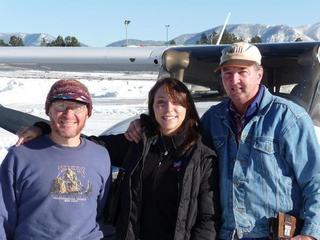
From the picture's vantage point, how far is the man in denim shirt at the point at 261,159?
264 cm

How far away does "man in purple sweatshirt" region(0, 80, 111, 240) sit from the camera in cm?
261

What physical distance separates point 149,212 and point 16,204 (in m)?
0.66

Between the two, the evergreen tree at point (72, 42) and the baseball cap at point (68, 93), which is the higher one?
the baseball cap at point (68, 93)

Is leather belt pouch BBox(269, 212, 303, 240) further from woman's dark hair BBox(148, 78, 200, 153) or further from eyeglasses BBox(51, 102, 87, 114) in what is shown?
eyeglasses BBox(51, 102, 87, 114)

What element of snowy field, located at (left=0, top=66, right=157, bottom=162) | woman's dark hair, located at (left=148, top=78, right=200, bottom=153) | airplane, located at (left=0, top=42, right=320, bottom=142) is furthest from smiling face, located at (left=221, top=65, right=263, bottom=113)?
snowy field, located at (left=0, top=66, right=157, bottom=162)

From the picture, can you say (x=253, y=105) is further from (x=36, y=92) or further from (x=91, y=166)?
(x=36, y=92)

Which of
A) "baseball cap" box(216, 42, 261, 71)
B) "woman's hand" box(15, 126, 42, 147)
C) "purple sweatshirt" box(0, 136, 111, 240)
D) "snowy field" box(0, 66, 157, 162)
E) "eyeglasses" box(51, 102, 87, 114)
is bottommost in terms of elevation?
"snowy field" box(0, 66, 157, 162)

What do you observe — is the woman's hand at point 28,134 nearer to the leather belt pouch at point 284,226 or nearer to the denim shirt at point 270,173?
the denim shirt at point 270,173

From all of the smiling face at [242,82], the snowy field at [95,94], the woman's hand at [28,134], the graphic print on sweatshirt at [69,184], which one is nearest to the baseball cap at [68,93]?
the woman's hand at [28,134]

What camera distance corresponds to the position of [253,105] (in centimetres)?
277

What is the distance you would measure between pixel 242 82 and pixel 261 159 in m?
0.40

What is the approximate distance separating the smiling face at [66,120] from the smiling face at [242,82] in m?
0.75

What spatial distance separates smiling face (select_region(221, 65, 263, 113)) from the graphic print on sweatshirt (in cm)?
85

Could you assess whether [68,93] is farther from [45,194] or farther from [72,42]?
[72,42]
